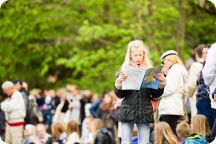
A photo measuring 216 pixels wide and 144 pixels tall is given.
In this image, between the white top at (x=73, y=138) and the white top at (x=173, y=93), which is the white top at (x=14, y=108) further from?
the white top at (x=173, y=93)

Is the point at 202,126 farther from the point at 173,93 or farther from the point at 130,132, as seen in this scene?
the point at 173,93

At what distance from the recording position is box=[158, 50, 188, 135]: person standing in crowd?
15211 millimetres

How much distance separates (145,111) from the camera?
1269cm

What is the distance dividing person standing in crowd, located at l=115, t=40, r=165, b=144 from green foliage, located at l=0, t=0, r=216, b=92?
44.2 feet

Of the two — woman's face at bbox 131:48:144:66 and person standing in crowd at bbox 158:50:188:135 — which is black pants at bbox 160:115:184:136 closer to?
person standing in crowd at bbox 158:50:188:135

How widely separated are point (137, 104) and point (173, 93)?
2771 millimetres

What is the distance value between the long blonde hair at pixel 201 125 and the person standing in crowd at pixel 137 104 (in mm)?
1155

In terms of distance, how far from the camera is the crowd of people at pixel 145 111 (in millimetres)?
12664

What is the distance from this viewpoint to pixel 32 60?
37.1 m

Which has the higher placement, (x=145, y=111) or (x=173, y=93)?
(x=173, y=93)


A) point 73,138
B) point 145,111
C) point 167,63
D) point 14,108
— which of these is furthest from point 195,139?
point 14,108

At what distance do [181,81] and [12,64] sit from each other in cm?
2059

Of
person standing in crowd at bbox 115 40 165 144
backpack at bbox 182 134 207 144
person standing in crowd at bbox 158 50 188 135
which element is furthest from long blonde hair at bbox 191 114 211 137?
person standing in crowd at bbox 158 50 188 135

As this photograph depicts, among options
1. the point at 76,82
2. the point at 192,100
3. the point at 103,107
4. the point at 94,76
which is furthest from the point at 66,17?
the point at 192,100
